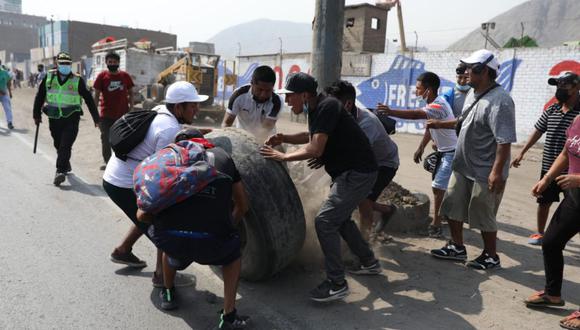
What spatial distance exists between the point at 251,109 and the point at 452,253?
259 centimetres

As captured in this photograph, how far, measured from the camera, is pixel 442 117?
15.8 ft

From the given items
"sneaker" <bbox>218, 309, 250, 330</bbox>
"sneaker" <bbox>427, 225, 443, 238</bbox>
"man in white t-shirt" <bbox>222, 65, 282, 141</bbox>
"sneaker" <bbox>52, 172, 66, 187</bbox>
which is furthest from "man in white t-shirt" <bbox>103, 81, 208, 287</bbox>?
"sneaker" <bbox>52, 172, 66, 187</bbox>

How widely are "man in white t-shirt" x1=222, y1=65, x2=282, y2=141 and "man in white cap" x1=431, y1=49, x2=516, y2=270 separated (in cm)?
196

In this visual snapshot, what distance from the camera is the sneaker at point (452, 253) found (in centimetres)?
445

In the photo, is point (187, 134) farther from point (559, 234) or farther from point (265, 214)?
point (559, 234)

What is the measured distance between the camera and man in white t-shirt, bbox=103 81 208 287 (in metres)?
3.28

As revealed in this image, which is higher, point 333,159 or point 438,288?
point 333,159

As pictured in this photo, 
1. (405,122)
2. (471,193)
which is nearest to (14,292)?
(471,193)

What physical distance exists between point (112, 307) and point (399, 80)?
52.4 ft

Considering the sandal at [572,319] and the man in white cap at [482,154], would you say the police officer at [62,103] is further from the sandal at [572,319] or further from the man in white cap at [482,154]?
the sandal at [572,319]

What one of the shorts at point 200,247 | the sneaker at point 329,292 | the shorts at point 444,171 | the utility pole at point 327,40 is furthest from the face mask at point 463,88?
the shorts at point 200,247

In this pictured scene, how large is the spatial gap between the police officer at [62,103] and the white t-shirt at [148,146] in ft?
12.0

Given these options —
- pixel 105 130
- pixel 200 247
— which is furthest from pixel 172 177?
pixel 105 130

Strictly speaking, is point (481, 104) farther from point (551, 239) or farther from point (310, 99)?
point (310, 99)
